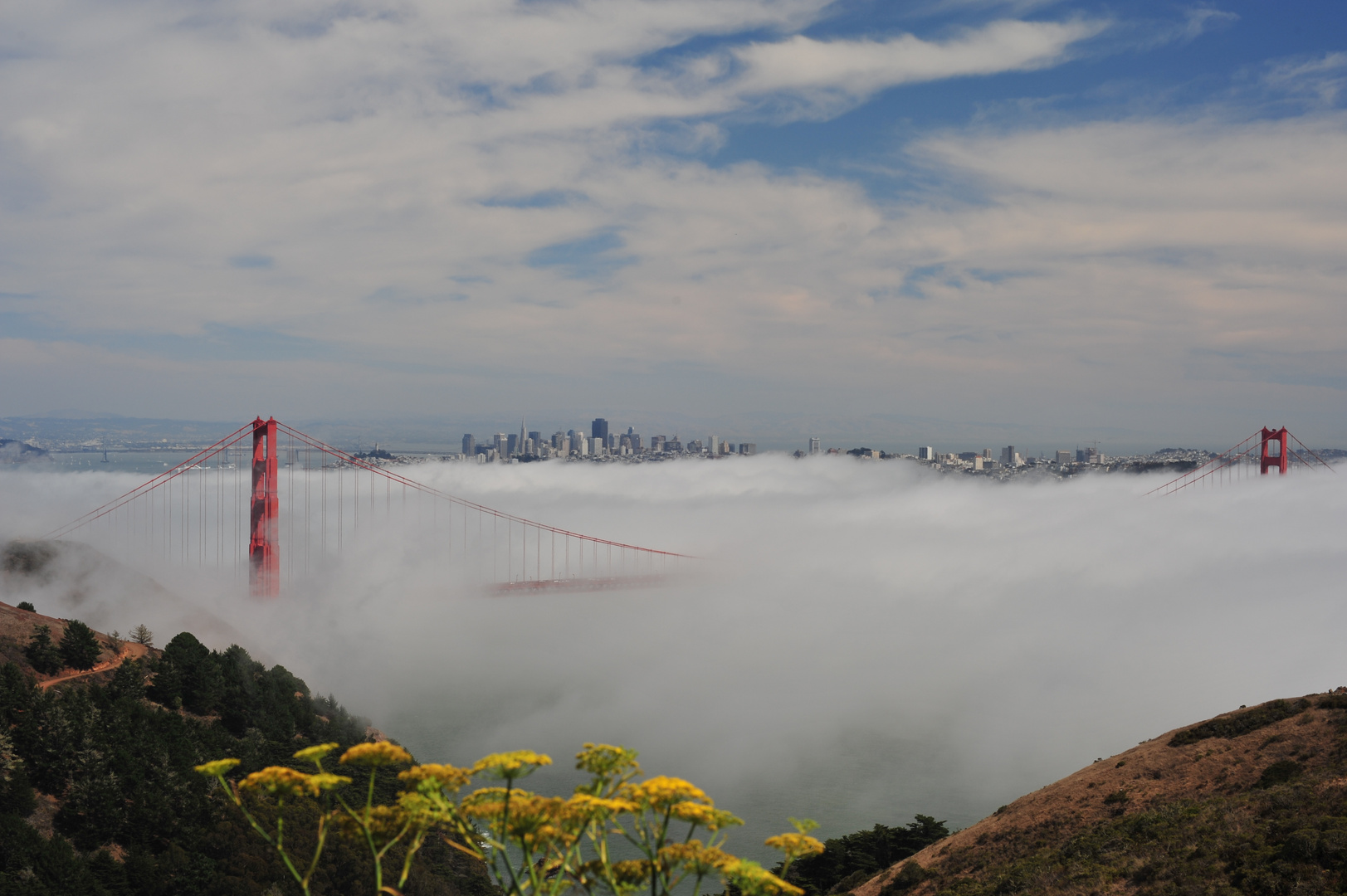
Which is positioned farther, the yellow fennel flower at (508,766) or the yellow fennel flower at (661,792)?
the yellow fennel flower at (661,792)

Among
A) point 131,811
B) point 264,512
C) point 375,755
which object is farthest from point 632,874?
point 264,512

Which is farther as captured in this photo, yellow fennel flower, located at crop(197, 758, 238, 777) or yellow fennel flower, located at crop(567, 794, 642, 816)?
yellow fennel flower, located at crop(197, 758, 238, 777)

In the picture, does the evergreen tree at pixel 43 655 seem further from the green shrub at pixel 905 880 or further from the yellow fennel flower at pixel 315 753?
the yellow fennel flower at pixel 315 753

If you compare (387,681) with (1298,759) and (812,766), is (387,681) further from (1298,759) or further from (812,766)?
(1298,759)

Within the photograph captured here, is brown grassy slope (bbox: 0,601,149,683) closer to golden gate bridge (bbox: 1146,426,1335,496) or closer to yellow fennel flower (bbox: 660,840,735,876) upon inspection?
yellow fennel flower (bbox: 660,840,735,876)

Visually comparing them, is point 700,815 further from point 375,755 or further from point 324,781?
point 324,781

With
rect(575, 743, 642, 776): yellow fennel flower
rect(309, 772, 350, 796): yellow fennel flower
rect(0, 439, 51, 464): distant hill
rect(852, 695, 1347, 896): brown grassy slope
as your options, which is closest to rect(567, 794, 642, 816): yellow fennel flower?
rect(575, 743, 642, 776): yellow fennel flower

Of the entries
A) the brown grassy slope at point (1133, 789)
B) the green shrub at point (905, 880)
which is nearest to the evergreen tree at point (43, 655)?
the brown grassy slope at point (1133, 789)
